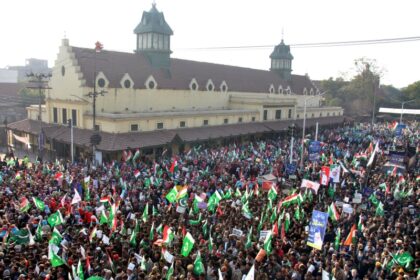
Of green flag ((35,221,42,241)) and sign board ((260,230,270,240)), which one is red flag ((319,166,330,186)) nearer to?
sign board ((260,230,270,240))

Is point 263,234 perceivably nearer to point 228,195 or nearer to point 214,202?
point 214,202

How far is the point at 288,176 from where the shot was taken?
25.6 meters

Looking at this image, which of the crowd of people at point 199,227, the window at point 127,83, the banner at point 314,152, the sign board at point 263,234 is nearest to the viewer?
the crowd of people at point 199,227

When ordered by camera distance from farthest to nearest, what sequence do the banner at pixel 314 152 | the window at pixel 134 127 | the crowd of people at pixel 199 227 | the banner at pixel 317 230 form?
the window at pixel 134 127 → the banner at pixel 314 152 → the banner at pixel 317 230 → the crowd of people at pixel 199 227

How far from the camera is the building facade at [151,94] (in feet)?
120

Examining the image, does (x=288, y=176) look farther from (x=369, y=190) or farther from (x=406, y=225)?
(x=406, y=225)

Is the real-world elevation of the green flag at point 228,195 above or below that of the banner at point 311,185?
below

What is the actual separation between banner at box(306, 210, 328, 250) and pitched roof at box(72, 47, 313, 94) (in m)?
27.5

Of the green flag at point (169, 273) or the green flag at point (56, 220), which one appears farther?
the green flag at point (56, 220)

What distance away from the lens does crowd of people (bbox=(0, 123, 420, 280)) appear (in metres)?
11.3

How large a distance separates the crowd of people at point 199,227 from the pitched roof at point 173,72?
49.2 feet

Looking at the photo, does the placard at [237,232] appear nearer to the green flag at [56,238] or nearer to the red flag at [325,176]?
the green flag at [56,238]

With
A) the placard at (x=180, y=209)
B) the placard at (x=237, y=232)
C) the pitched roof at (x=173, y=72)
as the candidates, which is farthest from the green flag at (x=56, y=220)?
the pitched roof at (x=173, y=72)

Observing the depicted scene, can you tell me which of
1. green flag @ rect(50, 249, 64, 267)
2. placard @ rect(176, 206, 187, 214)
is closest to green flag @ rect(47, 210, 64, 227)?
green flag @ rect(50, 249, 64, 267)
